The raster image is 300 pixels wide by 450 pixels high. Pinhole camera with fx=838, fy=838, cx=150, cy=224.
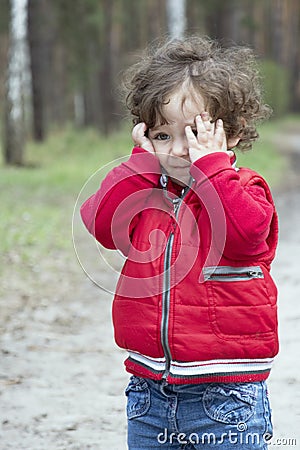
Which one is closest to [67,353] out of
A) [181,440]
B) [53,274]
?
[53,274]

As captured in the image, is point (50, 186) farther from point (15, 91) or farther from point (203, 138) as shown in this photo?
point (203, 138)

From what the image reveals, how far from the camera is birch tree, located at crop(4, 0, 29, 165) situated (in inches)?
632

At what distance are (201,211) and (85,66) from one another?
2983 centimetres

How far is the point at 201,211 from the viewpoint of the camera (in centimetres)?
252

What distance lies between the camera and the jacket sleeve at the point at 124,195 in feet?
8.42

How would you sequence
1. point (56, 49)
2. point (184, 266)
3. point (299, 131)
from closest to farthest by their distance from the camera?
point (184, 266), point (299, 131), point (56, 49)

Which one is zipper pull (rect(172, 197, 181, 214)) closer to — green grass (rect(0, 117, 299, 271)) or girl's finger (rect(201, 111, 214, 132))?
girl's finger (rect(201, 111, 214, 132))

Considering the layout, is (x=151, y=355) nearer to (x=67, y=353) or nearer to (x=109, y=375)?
(x=109, y=375)

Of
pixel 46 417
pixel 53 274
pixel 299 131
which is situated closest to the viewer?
pixel 46 417

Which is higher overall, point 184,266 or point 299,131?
point 184,266

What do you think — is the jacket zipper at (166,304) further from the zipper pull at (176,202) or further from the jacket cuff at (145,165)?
the jacket cuff at (145,165)

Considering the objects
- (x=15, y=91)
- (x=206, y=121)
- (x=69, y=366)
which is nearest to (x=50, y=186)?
(x=15, y=91)

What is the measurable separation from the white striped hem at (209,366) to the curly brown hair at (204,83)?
0.71 m

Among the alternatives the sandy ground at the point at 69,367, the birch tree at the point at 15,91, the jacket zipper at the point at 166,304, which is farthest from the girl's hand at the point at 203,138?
the birch tree at the point at 15,91
